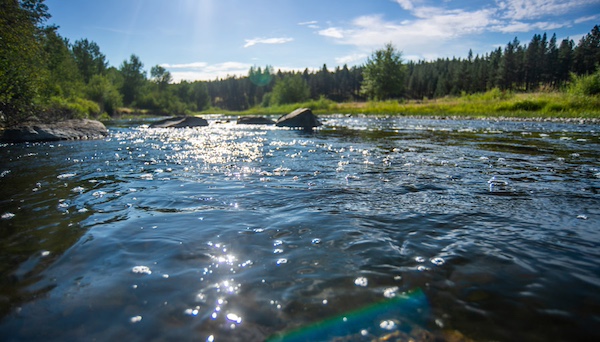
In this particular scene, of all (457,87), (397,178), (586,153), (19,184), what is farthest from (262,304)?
(457,87)

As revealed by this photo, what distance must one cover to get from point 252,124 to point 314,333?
96.9 feet

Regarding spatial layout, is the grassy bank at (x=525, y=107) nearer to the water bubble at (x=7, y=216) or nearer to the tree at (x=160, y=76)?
the water bubble at (x=7, y=216)

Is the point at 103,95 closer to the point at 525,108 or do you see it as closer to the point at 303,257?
the point at 525,108

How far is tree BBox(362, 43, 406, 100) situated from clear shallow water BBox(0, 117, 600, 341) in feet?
195

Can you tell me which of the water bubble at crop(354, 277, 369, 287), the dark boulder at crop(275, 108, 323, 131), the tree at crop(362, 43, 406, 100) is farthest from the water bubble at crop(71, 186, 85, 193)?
the tree at crop(362, 43, 406, 100)

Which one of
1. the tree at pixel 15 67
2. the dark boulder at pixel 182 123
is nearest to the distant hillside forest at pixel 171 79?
the tree at pixel 15 67

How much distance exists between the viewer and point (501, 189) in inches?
216

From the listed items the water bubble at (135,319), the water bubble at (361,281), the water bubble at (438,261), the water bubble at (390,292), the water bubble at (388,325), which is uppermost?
the water bubble at (438,261)

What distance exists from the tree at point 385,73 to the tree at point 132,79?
72430mm

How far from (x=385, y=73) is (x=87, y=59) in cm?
7762

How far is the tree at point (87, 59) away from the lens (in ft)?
263

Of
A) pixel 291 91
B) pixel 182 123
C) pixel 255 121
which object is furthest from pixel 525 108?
pixel 291 91

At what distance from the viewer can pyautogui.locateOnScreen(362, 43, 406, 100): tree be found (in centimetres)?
6200

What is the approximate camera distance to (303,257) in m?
3.19
